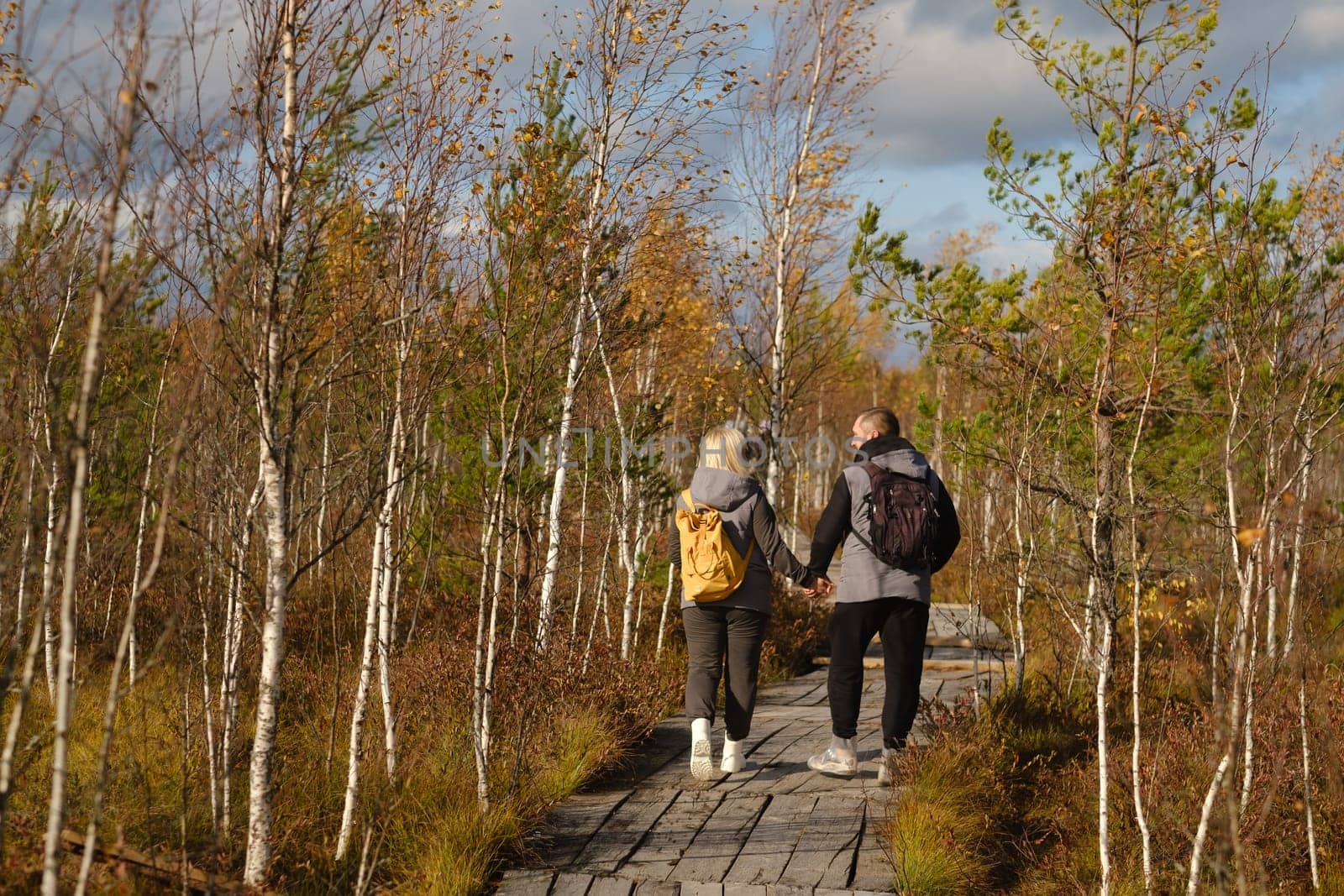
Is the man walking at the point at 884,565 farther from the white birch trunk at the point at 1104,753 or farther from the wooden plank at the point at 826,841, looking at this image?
the white birch trunk at the point at 1104,753

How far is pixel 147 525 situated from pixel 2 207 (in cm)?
469

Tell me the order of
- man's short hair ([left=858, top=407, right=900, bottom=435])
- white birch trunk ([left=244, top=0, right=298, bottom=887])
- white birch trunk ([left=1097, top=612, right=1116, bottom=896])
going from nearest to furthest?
1. white birch trunk ([left=244, top=0, right=298, bottom=887])
2. white birch trunk ([left=1097, top=612, right=1116, bottom=896])
3. man's short hair ([left=858, top=407, right=900, bottom=435])

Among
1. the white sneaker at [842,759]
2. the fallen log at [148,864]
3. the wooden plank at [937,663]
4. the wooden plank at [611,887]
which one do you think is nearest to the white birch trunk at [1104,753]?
the white sneaker at [842,759]

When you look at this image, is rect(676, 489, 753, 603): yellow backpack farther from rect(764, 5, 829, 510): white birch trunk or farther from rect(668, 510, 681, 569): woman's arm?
Answer: rect(764, 5, 829, 510): white birch trunk

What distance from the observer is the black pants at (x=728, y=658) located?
574 cm

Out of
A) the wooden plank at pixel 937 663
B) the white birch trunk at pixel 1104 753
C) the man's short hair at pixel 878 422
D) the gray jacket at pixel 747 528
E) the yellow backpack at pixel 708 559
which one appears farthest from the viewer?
the wooden plank at pixel 937 663

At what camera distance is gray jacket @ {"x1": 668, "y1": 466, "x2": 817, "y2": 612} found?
18.7ft

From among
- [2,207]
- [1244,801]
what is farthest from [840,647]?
[2,207]

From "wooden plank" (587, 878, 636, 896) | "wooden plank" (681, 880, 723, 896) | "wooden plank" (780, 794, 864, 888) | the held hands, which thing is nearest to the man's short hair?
the held hands

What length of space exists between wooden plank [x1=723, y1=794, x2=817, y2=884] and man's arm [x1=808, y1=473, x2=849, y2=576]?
1.18 m

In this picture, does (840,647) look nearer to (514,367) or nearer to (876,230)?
(514,367)

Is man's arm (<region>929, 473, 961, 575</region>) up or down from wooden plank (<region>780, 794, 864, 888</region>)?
up

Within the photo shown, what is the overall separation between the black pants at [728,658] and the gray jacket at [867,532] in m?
0.48

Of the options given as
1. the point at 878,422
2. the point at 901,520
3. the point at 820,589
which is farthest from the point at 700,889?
the point at 878,422
